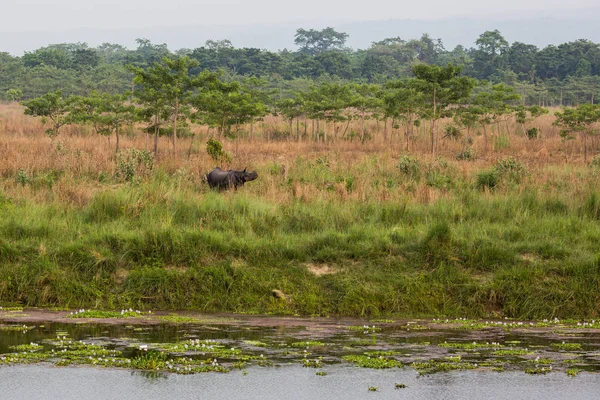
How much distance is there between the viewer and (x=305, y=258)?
44.0 feet

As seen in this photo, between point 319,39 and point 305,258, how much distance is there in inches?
4557

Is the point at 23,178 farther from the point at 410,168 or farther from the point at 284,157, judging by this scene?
the point at 284,157

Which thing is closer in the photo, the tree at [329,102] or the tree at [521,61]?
the tree at [329,102]

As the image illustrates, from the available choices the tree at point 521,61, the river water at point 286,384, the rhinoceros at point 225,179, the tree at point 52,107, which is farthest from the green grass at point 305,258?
the tree at point 521,61

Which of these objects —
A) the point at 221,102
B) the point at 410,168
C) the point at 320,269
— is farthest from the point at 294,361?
the point at 221,102

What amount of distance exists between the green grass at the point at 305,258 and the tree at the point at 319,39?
11211cm

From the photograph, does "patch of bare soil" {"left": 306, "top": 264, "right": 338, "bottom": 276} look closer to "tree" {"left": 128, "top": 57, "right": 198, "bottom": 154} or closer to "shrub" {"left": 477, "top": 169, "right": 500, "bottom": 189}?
"shrub" {"left": 477, "top": 169, "right": 500, "bottom": 189}

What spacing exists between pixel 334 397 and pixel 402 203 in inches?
330

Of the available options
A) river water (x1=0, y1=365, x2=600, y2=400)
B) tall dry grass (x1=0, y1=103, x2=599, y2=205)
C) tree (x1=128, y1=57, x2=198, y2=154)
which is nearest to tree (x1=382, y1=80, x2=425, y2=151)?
tall dry grass (x1=0, y1=103, x2=599, y2=205)

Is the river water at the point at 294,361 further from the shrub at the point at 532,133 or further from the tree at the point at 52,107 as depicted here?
the shrub at the point at 532,133

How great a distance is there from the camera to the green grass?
1234 centimetres

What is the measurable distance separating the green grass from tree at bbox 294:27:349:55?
368 ft

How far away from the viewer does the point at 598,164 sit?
26.5 metres

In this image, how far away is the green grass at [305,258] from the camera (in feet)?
40.5
